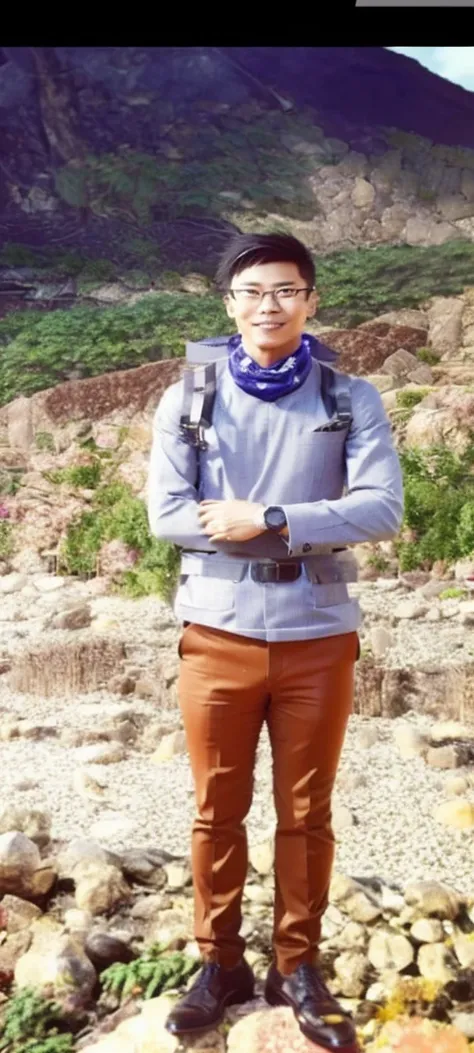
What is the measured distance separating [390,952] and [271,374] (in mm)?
1368

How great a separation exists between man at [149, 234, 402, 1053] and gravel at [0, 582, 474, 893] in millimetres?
535

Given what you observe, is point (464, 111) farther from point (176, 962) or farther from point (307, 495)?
point (176, 962)

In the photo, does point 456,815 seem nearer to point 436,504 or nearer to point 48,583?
point 436,504

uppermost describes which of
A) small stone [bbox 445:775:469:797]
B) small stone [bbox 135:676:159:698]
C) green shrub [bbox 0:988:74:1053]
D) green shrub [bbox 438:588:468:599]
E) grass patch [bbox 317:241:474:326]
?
grass patch [bbox 317:241:474:326]

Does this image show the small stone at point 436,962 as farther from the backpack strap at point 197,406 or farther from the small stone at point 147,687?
the backpack strap at point 197,406

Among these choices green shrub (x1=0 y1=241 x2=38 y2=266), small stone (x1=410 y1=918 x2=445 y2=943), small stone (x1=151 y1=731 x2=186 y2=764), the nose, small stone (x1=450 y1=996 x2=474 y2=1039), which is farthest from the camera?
green shrub (x1=0 y1=241 x2=38 y2=266)

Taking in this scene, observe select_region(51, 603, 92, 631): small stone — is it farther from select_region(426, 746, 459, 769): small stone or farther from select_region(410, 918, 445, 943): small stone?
select_region(410, 918, 445, 943): small stone

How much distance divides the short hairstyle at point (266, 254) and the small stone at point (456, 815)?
4.43ft

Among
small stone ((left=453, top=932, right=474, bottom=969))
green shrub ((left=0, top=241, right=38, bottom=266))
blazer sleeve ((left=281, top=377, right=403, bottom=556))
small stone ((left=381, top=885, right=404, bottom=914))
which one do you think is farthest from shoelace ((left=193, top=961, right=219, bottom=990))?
green shrub ((left=0, top=241, right=38, bottom=266))

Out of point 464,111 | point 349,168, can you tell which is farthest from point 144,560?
point 464,111

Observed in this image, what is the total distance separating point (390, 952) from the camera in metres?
2.61

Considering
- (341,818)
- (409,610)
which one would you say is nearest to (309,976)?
(341,818)

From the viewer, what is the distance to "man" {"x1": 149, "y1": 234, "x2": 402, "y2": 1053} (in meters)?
2.11

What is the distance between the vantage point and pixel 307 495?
85.4 inches
